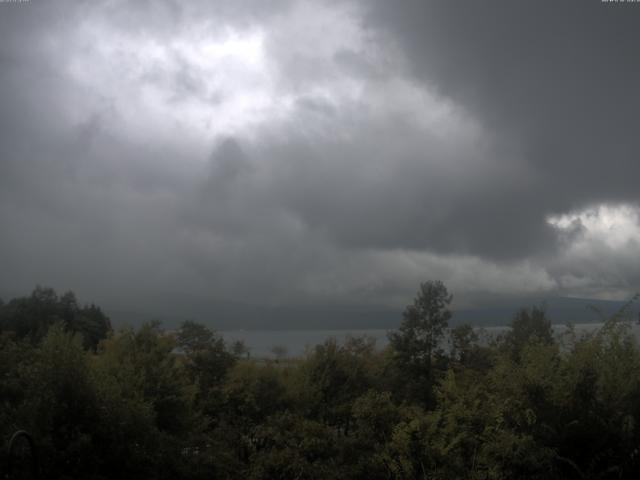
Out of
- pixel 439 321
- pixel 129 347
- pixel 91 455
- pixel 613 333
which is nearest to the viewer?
pixel 91 455

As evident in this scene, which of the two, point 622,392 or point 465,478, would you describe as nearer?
point 465,478

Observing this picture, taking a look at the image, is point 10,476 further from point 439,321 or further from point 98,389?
point 439,321

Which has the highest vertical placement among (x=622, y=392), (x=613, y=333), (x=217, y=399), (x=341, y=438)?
(x=613, y=333)

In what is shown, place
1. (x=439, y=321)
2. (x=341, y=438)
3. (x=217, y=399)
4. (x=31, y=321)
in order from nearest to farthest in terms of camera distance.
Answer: (x=341, y=438) < (x=217, y=399) < (x=439, y=321) < (x=31, y=321)

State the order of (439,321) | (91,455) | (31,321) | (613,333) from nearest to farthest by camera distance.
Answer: (91,455)
(613,333)
(439,321)
(31,321)

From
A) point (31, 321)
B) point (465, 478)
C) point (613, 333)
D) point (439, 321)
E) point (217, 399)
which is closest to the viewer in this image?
point (465, 478)

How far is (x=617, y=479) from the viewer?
1148 cm

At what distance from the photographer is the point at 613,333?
14016 millimetres

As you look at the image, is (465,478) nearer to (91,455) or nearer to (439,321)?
(91,455)

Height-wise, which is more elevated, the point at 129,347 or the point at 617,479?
the point at 129,347

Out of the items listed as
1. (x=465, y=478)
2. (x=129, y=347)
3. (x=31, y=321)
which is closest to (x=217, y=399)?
(x=129, y=347)

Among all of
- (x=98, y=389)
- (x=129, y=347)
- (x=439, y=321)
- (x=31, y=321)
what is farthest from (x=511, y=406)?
(x=31, y=321)

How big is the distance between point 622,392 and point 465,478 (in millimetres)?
4574

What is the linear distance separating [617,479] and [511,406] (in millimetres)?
2483
